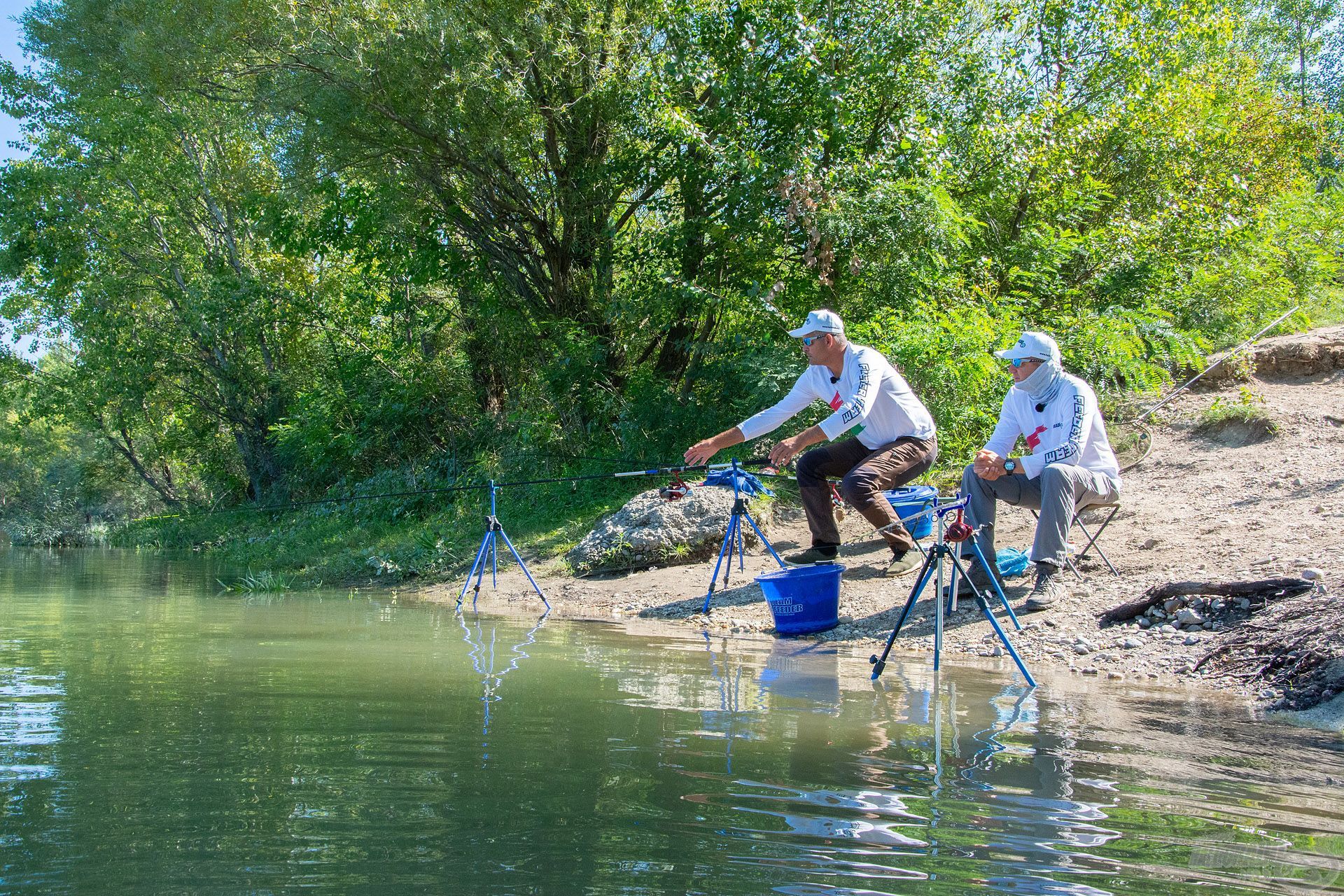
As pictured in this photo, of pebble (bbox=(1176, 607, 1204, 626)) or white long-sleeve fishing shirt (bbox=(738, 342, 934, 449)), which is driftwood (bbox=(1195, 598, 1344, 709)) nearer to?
pebble (bbox=(1176, 607, 1204, 626))

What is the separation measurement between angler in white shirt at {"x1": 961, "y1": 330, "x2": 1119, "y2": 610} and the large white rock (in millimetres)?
3491

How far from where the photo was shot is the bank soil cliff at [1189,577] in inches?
246

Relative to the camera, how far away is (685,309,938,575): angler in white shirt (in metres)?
8.05

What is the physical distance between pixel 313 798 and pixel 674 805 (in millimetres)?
1219

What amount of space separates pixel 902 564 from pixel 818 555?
2.25ft

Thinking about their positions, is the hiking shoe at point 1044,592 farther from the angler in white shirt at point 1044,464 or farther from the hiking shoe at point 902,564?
the hiking shoe at point 902,564

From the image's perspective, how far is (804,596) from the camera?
768 cm

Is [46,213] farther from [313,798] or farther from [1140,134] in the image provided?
[313,798]

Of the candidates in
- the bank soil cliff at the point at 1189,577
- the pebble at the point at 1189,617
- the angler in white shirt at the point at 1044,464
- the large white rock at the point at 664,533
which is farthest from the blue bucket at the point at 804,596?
the large white rock at the point at 664,533

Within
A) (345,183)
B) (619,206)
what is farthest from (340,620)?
(345,183)

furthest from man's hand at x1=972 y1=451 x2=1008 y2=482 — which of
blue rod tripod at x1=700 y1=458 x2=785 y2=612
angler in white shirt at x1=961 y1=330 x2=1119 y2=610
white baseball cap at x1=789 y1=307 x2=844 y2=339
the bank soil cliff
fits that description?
blue rod tripod at x1=700 y1=458 x2=785 y2=612

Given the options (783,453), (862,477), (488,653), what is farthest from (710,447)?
(488,653)

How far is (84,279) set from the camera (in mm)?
26281

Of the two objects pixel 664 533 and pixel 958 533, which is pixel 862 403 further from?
pixel 664 533
